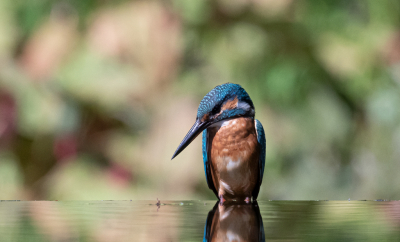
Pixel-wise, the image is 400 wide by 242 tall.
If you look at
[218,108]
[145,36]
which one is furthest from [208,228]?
[145,36]

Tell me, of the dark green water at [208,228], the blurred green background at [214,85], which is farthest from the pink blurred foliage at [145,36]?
the dark green water at [208,228]

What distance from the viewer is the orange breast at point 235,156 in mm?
1149

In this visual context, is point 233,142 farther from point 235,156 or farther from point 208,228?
point 208,228

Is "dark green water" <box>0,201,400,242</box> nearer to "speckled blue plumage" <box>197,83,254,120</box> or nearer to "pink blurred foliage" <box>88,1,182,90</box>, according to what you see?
"speckled blue plumage" <box>197,83,254,120</box>

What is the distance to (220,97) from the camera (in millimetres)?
1112

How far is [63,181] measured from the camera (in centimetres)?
176

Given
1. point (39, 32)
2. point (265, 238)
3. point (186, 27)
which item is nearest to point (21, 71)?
point (39, 32)

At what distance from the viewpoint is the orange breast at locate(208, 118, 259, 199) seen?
115cm

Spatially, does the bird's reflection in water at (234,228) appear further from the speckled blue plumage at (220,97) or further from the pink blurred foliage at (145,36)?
the pink blurred foliage at (145,36)

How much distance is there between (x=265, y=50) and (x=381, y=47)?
46 cm

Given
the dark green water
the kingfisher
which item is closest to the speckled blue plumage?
the kingfisher

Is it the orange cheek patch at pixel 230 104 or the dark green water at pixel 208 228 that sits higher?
the orange cheek patch at pixel 230 104

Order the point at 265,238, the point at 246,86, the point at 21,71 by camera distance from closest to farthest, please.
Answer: the point at 265,238, the point at 246,86, the point at 21,71

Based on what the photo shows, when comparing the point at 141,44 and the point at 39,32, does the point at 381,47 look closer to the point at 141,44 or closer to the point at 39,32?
the point at 141,44
